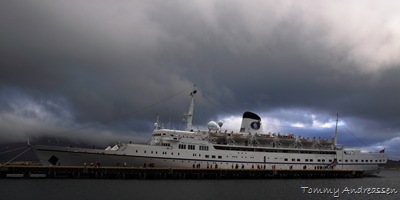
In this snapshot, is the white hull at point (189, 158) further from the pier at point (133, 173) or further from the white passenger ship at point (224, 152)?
the pier at point (133, 173)

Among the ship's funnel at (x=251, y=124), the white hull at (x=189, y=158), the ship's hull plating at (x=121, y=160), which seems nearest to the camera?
the ship's hull plating at (x=121, y=160)

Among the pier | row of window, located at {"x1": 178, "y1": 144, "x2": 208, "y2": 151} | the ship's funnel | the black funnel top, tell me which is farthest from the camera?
the black funnel top

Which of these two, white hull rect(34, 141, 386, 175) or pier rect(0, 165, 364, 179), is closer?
pier rect(0, 165, 364, 179)

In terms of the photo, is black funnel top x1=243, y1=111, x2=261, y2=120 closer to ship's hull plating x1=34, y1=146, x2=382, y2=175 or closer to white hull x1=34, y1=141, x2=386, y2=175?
white hull x1=34, y1=141, x2=386, y2=175

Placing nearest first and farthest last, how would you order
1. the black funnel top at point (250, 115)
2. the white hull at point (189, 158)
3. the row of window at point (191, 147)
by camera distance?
the white hull at point (189, 158) < the row of window at point (191, 147) < the black funnel top at point (250, 115)

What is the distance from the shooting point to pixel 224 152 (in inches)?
2176

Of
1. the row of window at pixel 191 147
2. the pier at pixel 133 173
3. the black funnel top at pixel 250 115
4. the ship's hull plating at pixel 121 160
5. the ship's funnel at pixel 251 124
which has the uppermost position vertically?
the black funnel top at pixel 250 115

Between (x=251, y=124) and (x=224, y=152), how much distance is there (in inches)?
372

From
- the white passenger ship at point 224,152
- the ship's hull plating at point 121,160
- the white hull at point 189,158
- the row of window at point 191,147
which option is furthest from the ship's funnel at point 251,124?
the row of window at point 191,147

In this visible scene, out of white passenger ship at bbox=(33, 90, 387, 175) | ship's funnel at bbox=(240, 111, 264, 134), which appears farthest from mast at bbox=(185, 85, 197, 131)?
ship's funnel at bbox=(240, 111, 264, 134)

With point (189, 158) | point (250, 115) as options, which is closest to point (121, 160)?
point (189, 158)

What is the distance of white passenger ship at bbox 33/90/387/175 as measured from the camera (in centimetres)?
4856

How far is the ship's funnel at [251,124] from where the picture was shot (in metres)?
61.9

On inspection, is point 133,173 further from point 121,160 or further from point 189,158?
point 189,158
